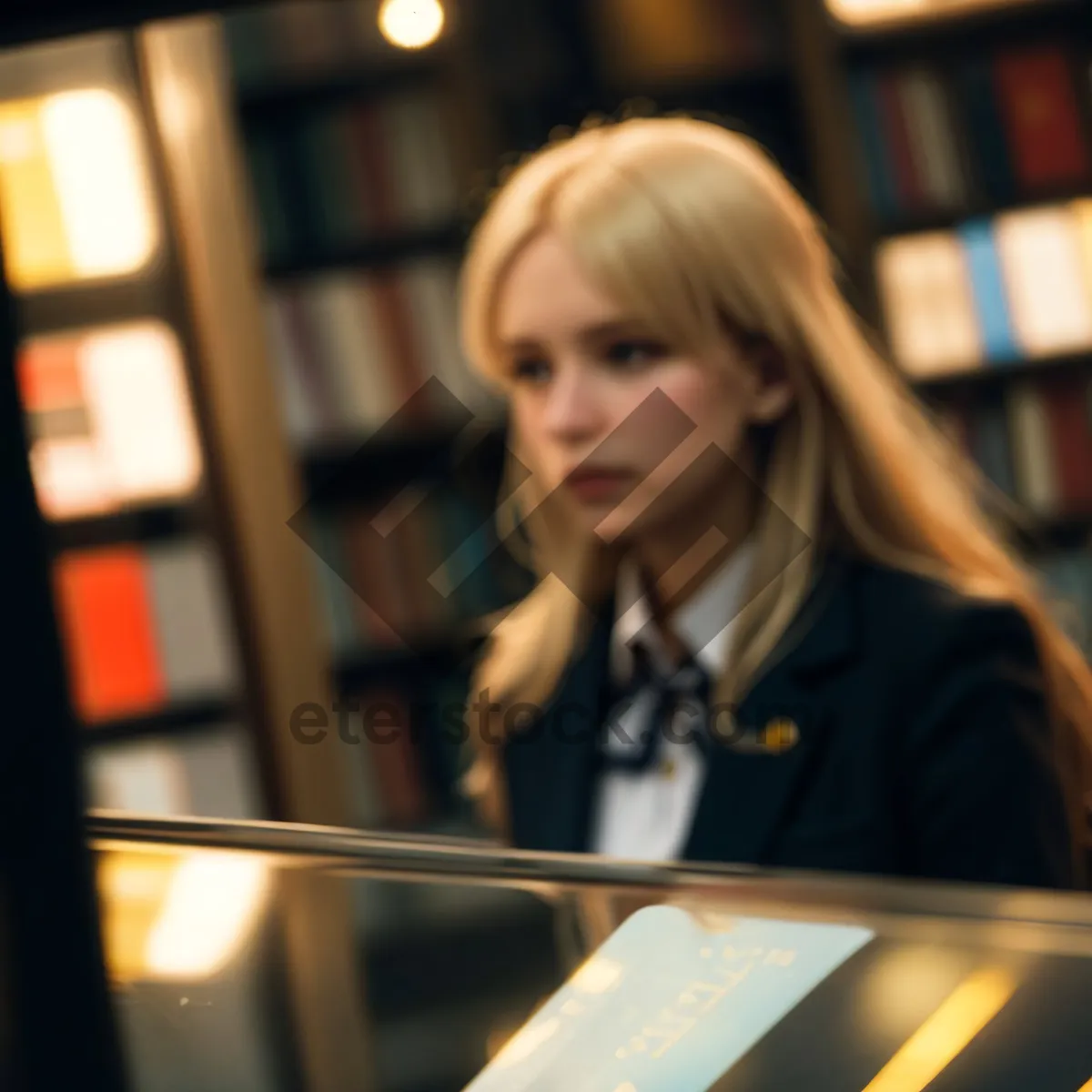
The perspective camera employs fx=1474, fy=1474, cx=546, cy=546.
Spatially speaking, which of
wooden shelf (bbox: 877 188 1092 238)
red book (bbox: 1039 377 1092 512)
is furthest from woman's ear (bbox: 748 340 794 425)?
red book (bbox: 1039 377 1092 512)

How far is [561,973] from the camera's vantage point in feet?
1.92

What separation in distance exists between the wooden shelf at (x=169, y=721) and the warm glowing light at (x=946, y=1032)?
2.33 metres

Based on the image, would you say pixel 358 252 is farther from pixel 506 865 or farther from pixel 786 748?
pixel 506 865

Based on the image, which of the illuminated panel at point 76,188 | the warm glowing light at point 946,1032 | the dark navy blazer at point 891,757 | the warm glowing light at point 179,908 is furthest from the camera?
the illuminated panel at point 76,188

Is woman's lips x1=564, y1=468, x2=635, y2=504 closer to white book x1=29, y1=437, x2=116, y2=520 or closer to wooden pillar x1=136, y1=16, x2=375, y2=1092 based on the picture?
wooden pillar x1=136, y1=16, x2=375, y2=1092

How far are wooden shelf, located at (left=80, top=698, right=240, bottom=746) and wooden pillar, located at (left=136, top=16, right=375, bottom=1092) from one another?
0.10m

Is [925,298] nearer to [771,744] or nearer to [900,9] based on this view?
[900,9]

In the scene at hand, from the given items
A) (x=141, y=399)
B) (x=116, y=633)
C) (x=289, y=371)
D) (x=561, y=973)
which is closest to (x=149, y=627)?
(x=116, y=633)

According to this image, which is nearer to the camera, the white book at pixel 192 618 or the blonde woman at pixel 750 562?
the blonde woman at pixel 750 562

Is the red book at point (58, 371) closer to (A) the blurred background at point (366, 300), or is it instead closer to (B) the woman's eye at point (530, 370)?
(A) the blurred background at point (366, 300)

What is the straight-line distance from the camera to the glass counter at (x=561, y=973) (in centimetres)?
52

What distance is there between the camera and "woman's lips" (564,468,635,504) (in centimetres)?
110

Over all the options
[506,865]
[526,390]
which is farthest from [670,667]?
[506,865]

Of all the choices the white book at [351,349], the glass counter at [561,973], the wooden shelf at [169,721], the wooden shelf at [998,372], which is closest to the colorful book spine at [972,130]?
the wooden shelf at [998,372]
